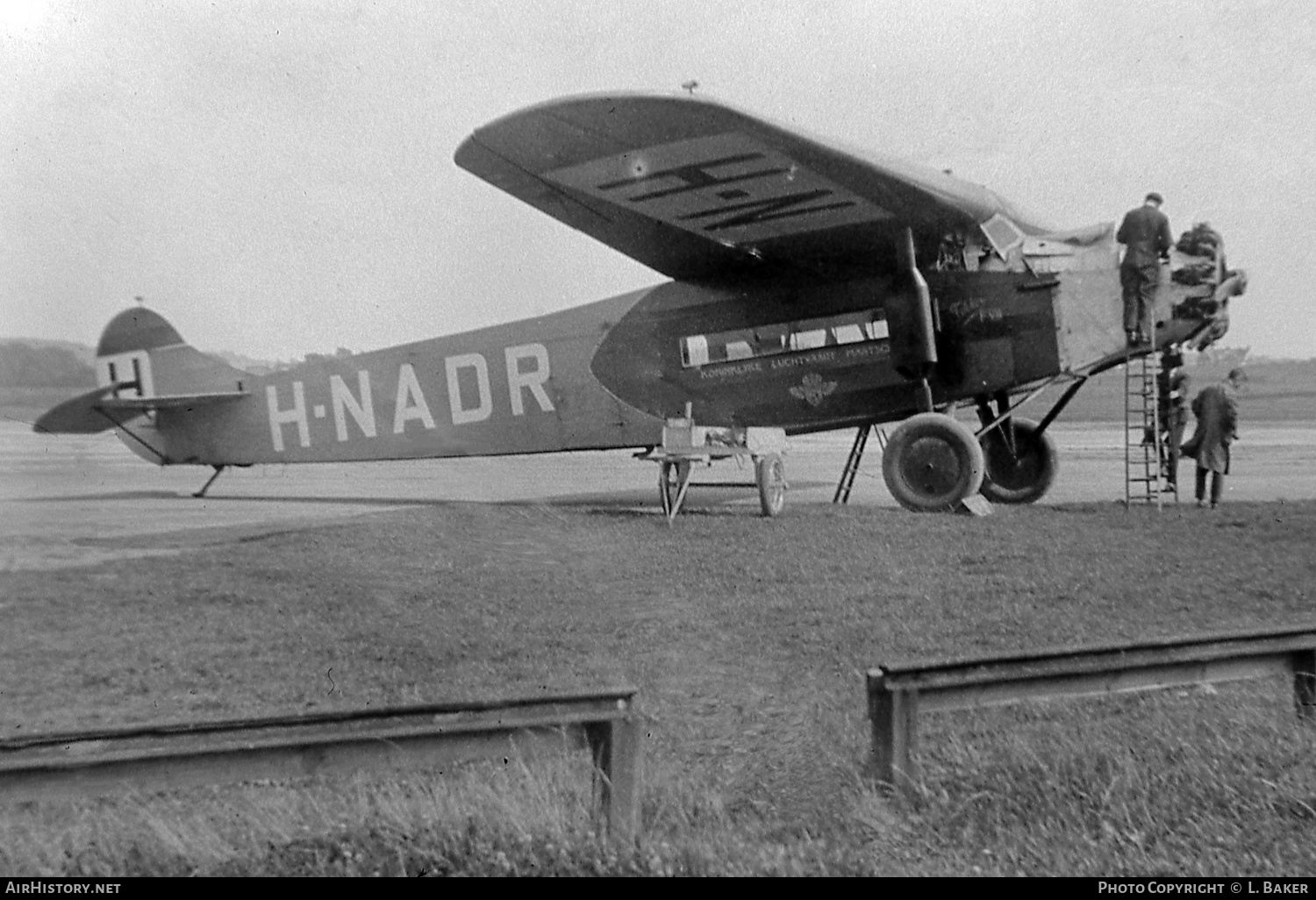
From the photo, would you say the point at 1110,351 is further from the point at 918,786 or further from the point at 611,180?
the point at 918,786

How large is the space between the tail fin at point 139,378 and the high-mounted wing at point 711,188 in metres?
2.06

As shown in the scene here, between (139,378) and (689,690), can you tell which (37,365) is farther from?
(139,378)

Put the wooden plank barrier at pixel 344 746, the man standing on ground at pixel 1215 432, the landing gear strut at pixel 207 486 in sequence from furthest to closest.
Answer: the man standing on ground at pixel 1215 432, the landing gear strut at pixel 207 486, the wooden plank barrier at pixel 344 746

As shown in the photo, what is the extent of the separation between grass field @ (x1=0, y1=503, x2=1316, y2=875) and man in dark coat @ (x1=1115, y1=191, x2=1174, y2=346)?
2.60 metres

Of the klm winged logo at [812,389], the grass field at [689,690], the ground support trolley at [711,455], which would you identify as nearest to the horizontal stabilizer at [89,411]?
the grass field at [689,690]

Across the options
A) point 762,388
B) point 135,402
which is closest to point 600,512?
point 762,388

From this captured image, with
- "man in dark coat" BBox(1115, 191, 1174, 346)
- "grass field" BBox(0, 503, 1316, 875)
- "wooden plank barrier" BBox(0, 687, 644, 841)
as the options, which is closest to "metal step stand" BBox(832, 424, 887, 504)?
"man in dark coat" BBox(1115, 191, 1174, 346)

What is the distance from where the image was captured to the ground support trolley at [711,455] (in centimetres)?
748

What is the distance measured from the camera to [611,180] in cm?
696

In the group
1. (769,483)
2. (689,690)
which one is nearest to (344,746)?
(689,690)

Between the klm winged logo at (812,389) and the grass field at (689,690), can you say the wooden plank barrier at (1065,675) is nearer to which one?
the grass field at (689,690)

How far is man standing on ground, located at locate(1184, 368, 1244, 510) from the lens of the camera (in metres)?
8.89

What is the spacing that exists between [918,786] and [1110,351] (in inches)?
253

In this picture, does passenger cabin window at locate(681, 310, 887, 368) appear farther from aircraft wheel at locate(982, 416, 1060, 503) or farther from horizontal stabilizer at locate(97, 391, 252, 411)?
Answer: horizontal stabilizer at locate(97, 391, 252, 411)
